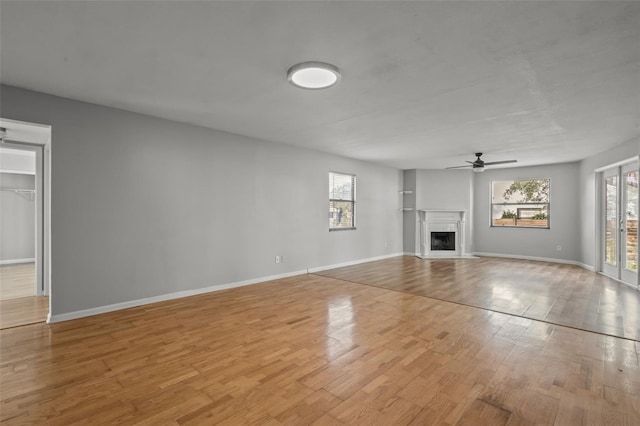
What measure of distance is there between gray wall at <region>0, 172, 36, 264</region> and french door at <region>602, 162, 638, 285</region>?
11992 mm

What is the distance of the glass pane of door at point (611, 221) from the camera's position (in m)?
5.99

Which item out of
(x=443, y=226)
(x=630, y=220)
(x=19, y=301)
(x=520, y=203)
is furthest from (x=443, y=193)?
(x=19, y=301)

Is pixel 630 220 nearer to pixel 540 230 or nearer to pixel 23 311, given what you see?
pixel 540 230

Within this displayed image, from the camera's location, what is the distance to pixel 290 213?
6.06 m

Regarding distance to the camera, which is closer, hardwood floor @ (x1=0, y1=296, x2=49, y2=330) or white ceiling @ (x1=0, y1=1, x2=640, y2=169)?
white ceiling @ (x1=0, y1=1, x2=640, y2=169)

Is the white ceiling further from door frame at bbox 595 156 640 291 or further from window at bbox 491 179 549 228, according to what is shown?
window at bbox 491 179 549 228

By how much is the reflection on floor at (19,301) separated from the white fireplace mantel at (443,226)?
807 centimetres

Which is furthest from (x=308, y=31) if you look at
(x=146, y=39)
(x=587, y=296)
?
(x=587, y=296)

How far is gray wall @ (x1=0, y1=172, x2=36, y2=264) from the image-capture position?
6.93 meters

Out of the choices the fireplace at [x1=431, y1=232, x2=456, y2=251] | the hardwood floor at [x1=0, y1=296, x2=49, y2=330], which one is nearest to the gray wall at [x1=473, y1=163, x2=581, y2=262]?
the fireplace at [x1=431, y1=232, x2=456, y2=251]

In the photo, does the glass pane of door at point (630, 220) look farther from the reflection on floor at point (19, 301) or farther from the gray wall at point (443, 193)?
the reflection on floor at point (19, 301)

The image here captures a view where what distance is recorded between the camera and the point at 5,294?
464 centimetres

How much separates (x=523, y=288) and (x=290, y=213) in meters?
4.21

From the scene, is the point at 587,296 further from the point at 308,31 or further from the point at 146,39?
the point at 146,39
